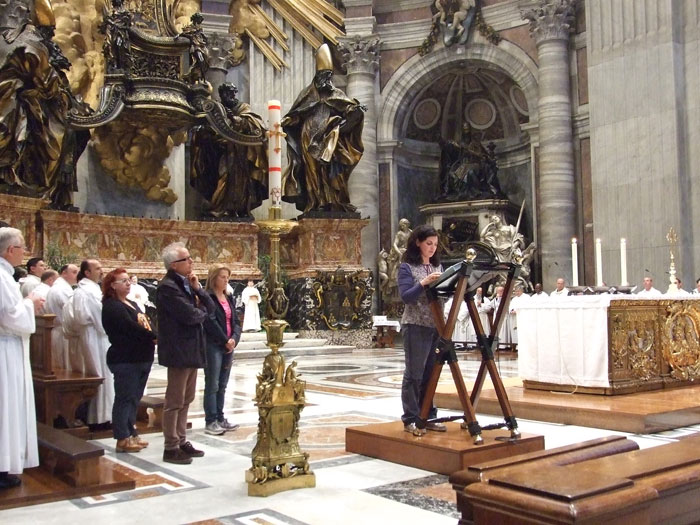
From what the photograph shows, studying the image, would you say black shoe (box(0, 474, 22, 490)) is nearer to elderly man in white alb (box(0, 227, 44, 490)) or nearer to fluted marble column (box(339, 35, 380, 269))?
elderly man in white alb (box(0, 227, 44, 490))

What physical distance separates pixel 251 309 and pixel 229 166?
356 centimetres

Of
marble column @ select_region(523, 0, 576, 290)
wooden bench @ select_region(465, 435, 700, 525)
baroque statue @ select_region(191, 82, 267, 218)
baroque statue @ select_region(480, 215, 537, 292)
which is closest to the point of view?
wooden bench @ select_region(465, 435, 700, 525)

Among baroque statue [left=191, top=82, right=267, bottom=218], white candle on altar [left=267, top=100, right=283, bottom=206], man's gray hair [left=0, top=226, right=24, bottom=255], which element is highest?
baroque statue [left=191, top=82, right=267, bottom=218]

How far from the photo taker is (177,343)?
5.14 metres

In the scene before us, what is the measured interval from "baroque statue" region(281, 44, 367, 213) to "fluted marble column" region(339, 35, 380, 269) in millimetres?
2898

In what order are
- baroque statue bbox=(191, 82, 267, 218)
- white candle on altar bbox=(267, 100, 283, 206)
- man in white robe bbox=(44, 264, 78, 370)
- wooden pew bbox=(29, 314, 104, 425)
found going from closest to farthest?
1. white candle on altar bbox=(267, 100, 283, 206)
2. wooden pew bbox=(29, 314, 104, 425)
3. man in white robe bbox=(44, 264, 78, 370)
4. baroque statue bbox=(191, 82, 267, 218)

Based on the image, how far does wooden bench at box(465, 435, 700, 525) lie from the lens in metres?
2.02

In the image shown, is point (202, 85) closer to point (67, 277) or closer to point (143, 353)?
point (67, 277)

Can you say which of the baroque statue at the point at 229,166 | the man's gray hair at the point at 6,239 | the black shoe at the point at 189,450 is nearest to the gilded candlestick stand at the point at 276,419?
the black shoe at the point at 189,450

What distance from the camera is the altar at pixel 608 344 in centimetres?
706

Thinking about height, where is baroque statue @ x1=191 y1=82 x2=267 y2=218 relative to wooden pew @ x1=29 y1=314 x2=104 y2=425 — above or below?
above

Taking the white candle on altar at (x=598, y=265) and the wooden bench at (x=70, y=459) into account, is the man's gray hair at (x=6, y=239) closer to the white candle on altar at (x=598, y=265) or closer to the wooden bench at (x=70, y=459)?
the wooden bench at (x=70, y=459)

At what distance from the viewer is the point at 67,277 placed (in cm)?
670

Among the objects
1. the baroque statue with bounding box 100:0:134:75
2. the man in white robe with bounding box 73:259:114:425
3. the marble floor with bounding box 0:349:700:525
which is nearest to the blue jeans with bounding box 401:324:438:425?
the marble floor with bounding box 0:349:700:525
